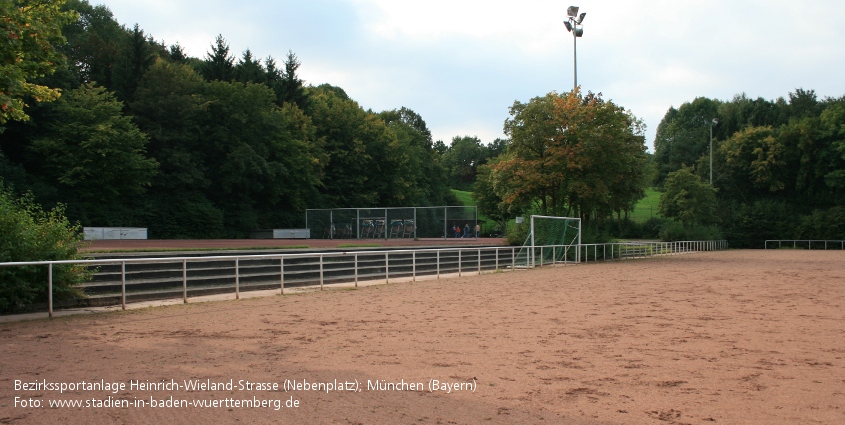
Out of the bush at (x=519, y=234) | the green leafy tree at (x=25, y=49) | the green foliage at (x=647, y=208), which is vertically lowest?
the bush at (x=519, y=234)

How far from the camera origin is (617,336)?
891 cm

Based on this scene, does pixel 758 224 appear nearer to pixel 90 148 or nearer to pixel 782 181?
pixel 782 181

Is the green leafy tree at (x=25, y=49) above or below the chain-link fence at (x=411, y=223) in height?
above

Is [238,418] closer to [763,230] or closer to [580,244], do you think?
[580,244]

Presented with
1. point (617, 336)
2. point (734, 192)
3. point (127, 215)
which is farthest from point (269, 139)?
point (734, 192)

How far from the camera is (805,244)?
214 ft

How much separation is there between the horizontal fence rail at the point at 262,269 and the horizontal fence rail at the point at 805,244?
1803 inches

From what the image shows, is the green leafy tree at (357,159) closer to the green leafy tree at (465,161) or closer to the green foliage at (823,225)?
the green foliage at (823,225)

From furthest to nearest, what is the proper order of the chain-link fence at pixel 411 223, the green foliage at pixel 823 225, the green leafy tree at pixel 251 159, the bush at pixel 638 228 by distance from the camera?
the bush at pixel 638 228 < the green foliage at pixel 823 225 < the green leafy tree at pixel 251 159 < the chain-link fence at pixel 411 223

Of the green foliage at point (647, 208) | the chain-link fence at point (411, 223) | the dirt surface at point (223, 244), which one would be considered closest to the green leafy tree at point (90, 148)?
the dirt surface at point (223, 244)

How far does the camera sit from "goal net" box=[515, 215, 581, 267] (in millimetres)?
26297

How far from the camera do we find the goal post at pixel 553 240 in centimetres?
2681

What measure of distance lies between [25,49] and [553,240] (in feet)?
68.5

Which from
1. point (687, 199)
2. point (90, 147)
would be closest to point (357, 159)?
point (90, 147)
